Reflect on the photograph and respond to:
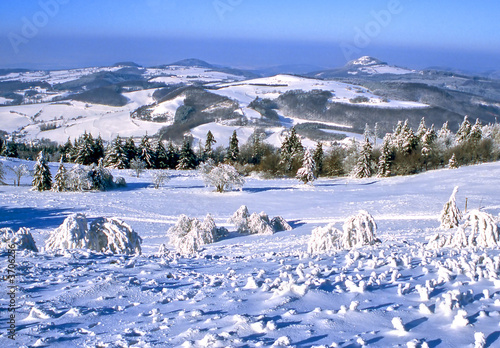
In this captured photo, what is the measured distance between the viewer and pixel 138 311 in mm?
4746

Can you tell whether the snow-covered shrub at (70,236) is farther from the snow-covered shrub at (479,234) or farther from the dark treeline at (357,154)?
the dark treeline at (357,154)

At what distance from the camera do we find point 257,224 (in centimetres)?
2073

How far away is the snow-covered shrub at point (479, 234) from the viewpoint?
9070 mm

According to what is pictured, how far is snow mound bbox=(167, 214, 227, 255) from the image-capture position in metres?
17.1

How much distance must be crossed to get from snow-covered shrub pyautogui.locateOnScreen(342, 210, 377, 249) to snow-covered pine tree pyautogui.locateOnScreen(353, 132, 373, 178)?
127 ft

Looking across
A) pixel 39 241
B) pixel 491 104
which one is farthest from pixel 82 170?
→ pixel 491 104

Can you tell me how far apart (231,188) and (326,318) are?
33611mm

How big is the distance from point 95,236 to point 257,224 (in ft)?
36.3

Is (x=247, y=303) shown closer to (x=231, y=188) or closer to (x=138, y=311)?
(x=138, y=311)

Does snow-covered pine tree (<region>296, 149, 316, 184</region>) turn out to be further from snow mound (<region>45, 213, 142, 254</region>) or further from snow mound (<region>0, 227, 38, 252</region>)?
snow mound (<region>0, 227, 38, 252</region>)

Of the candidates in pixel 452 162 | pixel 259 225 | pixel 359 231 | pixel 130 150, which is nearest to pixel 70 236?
pixel 359 231

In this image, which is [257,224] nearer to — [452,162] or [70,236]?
Answer: [70,236]

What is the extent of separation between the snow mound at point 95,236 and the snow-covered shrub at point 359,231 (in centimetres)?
639

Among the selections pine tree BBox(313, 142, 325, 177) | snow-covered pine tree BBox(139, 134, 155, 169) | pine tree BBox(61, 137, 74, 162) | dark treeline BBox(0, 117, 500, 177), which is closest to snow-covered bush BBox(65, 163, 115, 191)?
dark treeline BBox(0, 117, 500, 177)
